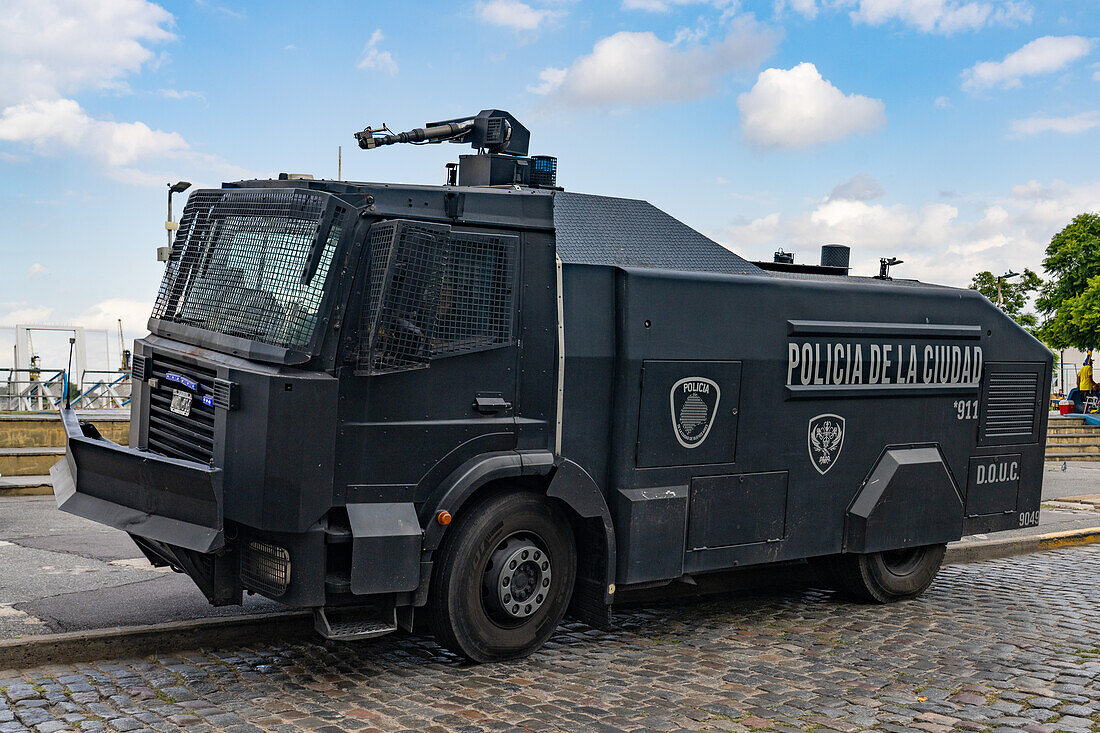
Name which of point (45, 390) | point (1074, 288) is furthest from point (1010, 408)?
point (1074, 288)

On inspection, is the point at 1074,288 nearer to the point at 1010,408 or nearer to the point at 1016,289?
the point at 1016,289

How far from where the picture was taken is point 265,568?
5.79m

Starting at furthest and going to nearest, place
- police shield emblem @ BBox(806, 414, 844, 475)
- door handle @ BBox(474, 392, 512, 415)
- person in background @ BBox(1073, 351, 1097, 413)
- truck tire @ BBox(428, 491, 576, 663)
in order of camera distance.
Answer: person in background @ BBox(1073, 351, 1097, 413) < police shield emblem @ BBox(806, 414, 844, 475) < door handle @ BBox(474, 392, 512, 415) < truck tire @ BBox(428, 491, 576, 663)

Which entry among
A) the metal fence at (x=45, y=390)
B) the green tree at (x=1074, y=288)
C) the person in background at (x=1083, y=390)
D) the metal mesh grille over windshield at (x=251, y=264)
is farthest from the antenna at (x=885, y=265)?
the green tree at (x=1074, y=288)

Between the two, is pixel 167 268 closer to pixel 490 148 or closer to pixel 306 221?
pixel 306 221

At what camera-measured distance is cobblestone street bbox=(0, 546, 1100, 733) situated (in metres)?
5.38

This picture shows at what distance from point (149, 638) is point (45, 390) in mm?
19436

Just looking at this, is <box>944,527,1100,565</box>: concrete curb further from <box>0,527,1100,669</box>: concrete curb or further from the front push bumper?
the front push bumper

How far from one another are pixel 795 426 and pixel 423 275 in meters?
3.14

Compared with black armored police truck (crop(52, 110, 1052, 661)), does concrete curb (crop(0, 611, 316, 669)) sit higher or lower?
lower

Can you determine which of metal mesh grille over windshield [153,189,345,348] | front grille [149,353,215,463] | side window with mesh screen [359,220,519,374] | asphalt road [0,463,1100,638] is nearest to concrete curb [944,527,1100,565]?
side window with mesh screen [359,220,519,374]

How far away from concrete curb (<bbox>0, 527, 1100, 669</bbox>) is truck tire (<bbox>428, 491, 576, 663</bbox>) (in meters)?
1.17

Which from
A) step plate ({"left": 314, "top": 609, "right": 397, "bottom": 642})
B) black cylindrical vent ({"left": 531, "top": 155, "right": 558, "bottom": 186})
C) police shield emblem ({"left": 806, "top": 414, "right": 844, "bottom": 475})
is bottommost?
step plate ({"left": 314, "top": 609, "right": 397, "bottom": 642})

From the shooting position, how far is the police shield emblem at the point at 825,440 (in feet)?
25.5
